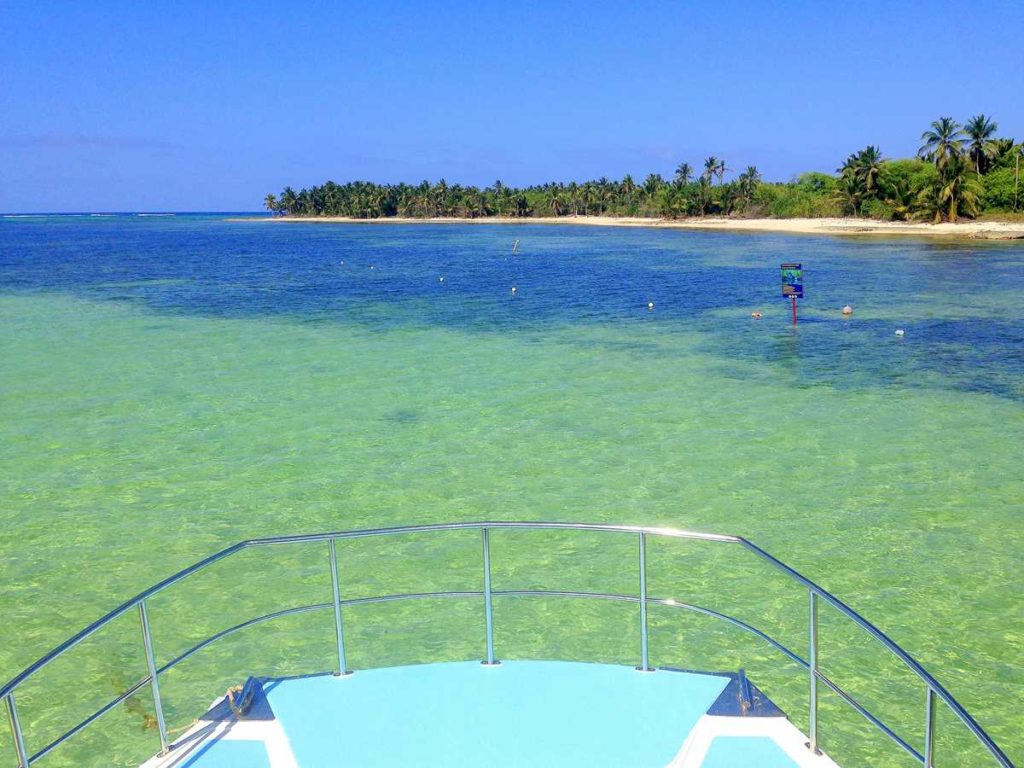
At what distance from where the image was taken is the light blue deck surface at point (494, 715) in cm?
484

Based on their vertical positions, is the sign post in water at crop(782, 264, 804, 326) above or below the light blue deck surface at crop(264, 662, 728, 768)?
above

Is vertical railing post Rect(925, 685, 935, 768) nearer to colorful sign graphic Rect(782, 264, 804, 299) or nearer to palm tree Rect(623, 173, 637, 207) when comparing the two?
colorful sign graphic Rect(782, 264, 804, 299)

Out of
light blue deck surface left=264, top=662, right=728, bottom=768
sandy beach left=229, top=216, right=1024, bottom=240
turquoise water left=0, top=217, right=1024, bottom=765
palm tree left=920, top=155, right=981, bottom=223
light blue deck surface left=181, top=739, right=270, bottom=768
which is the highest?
palm tree left=920, top=155, right=981, bottom=223

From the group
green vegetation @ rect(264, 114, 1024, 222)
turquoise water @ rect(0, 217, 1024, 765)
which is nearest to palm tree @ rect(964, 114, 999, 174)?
green vegetation @ rect(264, 114, 1024, 222)

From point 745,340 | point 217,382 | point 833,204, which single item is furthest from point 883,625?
point 833,204

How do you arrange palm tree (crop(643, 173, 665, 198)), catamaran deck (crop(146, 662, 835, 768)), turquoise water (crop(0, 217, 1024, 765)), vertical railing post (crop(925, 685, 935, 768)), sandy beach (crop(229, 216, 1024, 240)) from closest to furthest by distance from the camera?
1. vertical railing post (crop(925, 685, 935, 768))
2. catamaran deck (crop(146, 662, 835, 768))
3. turquoise water (crop(0, 217, 1024, 765))
4. sandy beach (crop(229, 216, 1024, 240))
5. palm tree (crop(643, 173, 665, 198))

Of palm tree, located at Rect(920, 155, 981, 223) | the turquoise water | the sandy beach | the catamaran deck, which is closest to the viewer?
the catamaran deck

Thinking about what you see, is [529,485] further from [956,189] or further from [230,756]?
[956,189]

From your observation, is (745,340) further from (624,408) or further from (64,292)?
(64,292)

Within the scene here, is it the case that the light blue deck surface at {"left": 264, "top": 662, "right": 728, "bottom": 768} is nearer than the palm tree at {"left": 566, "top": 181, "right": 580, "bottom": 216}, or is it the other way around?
the light blue deck surface at {"left": 264, "top": 662, "right": 728, "bottom": 768}

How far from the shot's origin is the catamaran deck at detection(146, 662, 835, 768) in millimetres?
4785

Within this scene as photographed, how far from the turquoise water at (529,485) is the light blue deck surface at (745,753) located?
8.84 ft

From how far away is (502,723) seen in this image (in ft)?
16.9

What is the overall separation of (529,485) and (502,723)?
847cm
